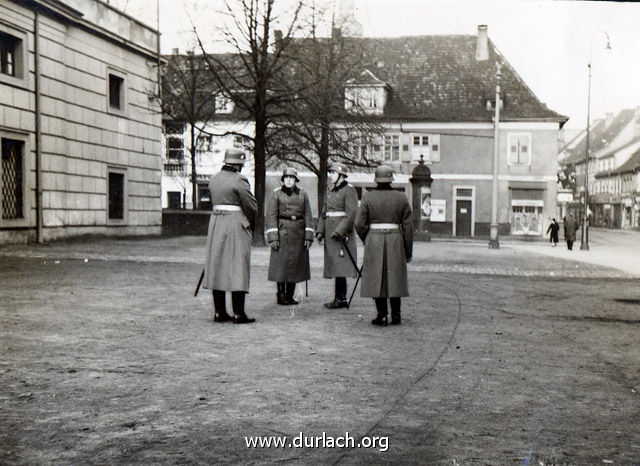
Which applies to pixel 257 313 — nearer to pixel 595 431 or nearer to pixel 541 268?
pixel 595 431

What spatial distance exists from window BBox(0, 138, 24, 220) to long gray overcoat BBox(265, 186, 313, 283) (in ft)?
38.2

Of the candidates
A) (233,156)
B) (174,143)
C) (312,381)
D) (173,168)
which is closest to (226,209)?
(233,156)

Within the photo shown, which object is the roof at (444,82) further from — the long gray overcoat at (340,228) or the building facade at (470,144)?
the long gray overcoat at (340,228)

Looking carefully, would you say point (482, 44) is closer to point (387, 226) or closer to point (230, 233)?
point (387, 226)

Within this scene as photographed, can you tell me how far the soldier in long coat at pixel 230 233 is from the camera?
24.9ft

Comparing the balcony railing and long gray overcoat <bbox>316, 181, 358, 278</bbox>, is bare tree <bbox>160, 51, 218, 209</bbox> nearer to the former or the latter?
the balcony railing

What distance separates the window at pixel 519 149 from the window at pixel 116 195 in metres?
25.5

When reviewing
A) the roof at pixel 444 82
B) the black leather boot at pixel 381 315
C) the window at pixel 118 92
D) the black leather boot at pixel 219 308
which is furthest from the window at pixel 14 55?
the roof at pixel 444 82

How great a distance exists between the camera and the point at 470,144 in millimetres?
41781

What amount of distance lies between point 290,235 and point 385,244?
1.98 meters

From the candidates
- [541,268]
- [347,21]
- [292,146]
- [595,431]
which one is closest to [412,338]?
[595,431]

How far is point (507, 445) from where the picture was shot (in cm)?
378

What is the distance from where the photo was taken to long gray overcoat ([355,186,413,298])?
7.76m

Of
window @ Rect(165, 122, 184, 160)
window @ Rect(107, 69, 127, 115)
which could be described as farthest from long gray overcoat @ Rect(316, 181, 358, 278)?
window @ Rect(165, 122, 184, 160)
